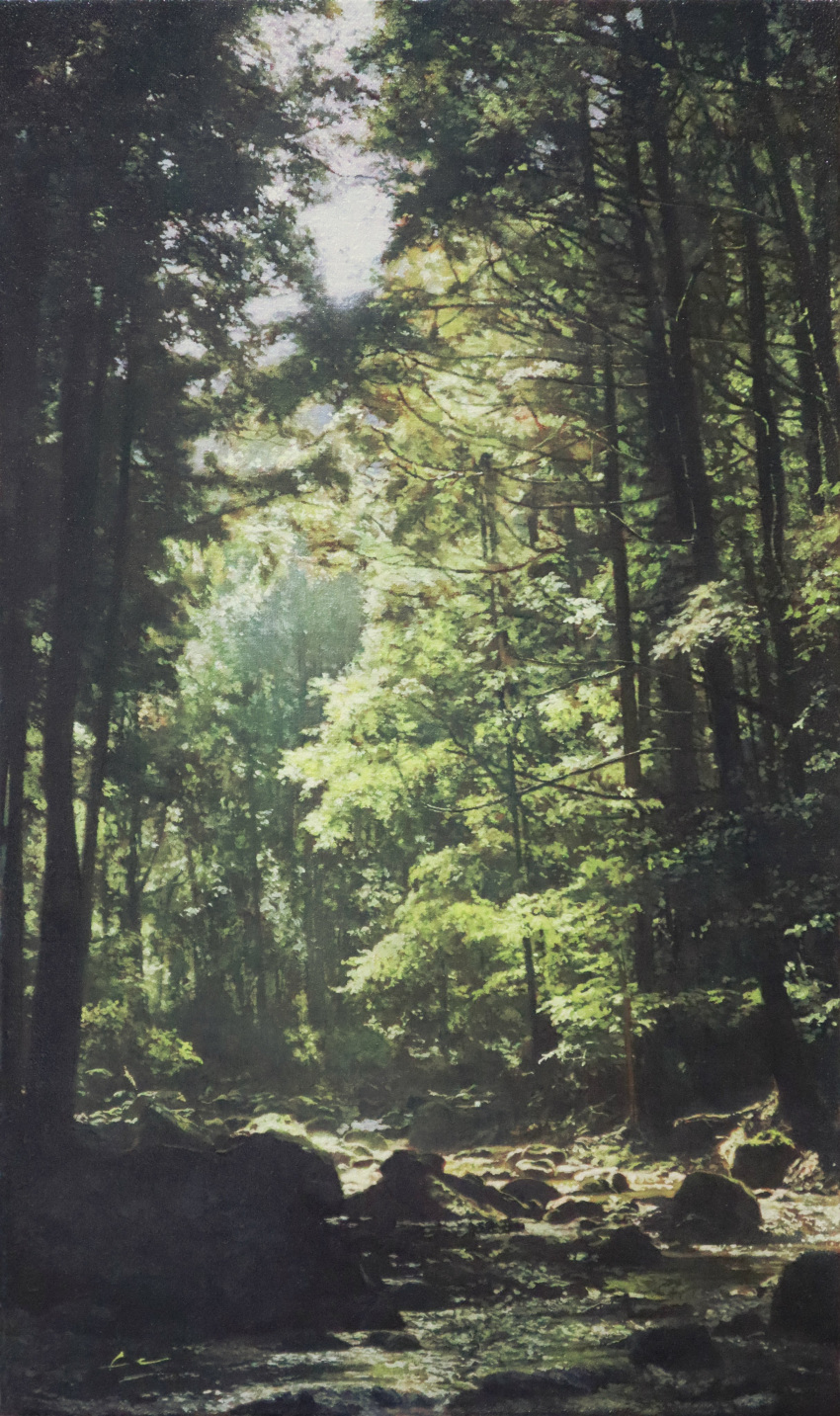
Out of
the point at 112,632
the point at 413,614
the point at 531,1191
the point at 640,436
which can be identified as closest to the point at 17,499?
the point at 112,632

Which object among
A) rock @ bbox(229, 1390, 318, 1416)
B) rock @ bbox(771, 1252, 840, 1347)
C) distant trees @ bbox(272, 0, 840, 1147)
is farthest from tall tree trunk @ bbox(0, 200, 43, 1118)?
rock @ bbox(771, 1252, 840, 1347)

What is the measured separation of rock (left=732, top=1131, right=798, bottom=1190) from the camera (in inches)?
168

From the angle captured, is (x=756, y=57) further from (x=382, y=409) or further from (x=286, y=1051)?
(x=286, y=1051)

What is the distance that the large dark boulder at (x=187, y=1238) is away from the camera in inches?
138

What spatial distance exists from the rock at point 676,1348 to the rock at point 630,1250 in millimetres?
647

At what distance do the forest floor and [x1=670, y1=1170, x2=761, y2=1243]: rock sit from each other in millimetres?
71

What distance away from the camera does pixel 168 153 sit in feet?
14.2

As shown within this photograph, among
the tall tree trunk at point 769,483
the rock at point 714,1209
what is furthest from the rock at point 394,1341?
the tall tree trunk at point 769,483

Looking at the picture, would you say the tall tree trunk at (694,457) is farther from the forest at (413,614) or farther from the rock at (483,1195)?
the rock at (483,1195)

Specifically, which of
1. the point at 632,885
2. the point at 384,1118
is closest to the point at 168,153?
the point at 632,885

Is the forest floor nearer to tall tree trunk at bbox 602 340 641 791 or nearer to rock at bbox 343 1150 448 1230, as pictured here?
rock at bbox 343 1150 448 1230

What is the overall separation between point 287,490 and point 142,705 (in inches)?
48.6

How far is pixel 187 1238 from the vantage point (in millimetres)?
3686

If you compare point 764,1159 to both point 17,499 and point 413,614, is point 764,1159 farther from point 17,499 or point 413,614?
point 17,499
